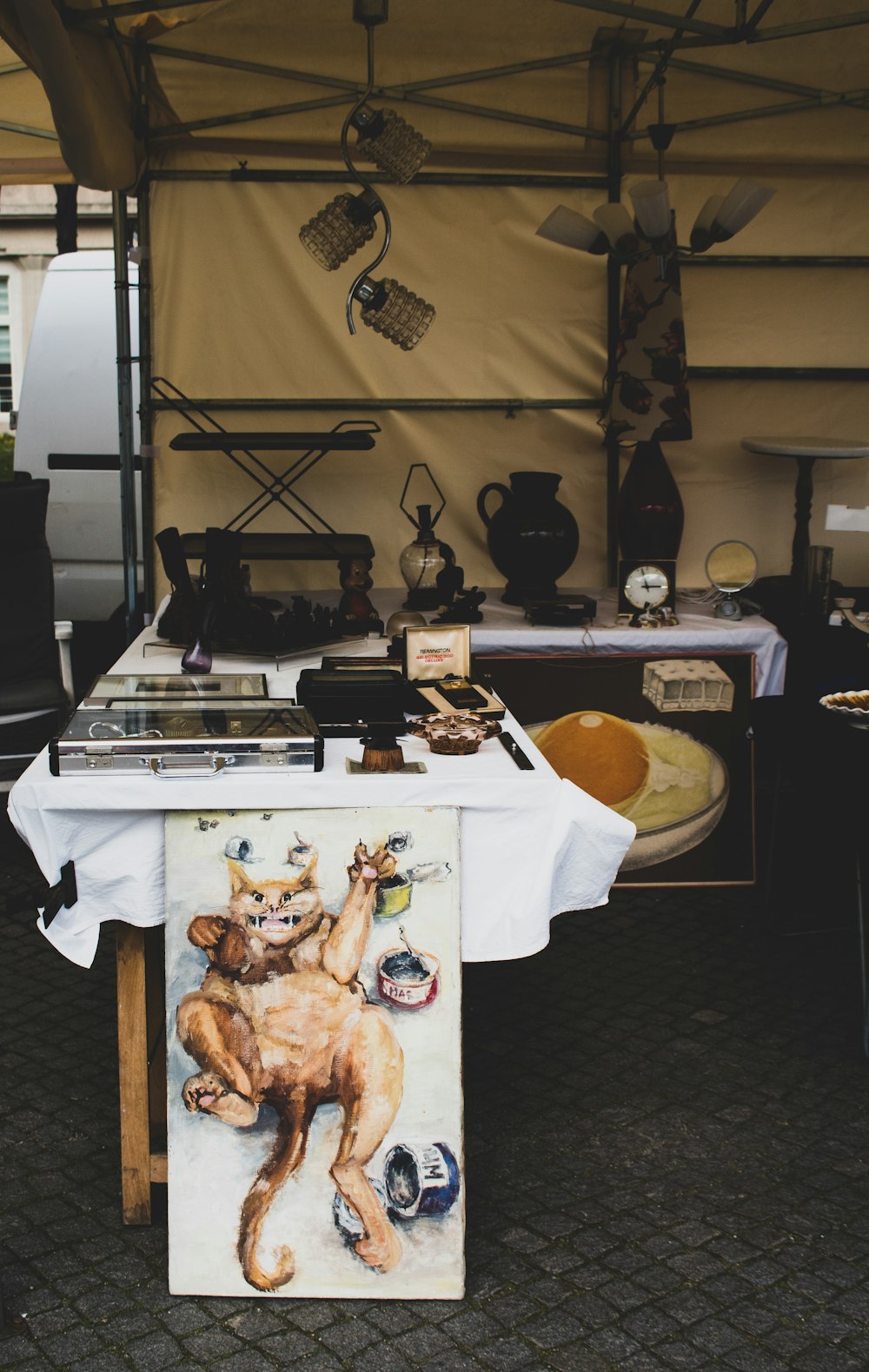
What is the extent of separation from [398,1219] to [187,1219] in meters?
0.36

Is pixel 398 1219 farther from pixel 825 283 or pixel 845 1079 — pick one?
pixel 825 283

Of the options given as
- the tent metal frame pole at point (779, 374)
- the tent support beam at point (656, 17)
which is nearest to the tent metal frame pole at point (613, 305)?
the tent metal frame pole at point (779, 374)

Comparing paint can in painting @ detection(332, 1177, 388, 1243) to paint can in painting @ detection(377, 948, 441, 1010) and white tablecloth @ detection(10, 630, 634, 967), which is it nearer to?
paint can in painting @ detection(377, 948, 441, 1010)

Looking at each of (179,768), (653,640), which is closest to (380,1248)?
(179,768)

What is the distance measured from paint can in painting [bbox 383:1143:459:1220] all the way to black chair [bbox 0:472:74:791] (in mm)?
2572

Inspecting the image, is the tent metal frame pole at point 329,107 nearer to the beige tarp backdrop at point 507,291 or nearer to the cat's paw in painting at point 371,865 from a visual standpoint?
the beige tarp backdrop at point 507,291

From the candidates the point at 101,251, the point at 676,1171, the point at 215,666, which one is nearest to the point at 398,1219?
the point at 676,1171

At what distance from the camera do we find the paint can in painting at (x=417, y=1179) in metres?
2.19

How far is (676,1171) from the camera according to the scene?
264 cm

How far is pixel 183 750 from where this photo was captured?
221 centimetres

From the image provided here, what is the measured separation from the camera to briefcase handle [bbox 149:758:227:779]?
2.20 meters

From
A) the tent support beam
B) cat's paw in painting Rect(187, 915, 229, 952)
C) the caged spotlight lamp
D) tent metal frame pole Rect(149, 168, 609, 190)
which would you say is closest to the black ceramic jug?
the caged spotlight lamp

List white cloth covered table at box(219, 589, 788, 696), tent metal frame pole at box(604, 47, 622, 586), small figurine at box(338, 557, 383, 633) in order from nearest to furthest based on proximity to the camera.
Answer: small figurine at box(338, 557, 383, 633) < white cloth covered table at box(219, 589, 788, 696) < tent metal frame pole at box(604, 47, 622, 586)

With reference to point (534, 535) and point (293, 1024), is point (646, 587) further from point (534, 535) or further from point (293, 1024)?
point (293, 1024)
